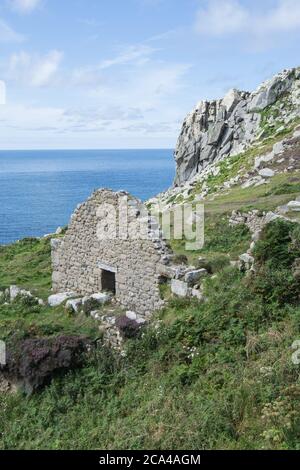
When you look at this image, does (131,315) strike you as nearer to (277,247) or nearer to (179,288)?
(179,288)

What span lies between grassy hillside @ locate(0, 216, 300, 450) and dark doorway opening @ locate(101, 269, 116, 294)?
1.82 m

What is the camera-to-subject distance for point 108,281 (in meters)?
15.0

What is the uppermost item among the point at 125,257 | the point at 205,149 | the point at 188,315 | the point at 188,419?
the point at 205,149

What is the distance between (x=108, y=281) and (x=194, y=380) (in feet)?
19.3

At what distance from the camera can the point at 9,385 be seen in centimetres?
1179

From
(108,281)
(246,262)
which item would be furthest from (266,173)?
(246,262)

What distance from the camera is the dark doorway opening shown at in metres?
14.9

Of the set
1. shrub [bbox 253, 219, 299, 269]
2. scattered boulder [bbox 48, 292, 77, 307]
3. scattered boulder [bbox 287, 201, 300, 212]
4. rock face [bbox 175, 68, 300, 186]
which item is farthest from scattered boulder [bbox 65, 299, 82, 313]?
rock face [bbox 175, 68, 300, 186]

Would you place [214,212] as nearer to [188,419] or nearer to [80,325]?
[80,325]

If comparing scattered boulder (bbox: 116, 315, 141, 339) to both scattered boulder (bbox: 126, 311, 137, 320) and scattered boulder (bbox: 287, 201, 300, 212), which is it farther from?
scattered boulder (bbox: 287, 201, 300, 212)

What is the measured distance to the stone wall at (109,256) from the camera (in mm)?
13031

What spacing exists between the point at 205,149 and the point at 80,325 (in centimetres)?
4617

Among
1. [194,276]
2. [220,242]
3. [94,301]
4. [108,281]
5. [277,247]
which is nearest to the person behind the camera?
[277,247]
